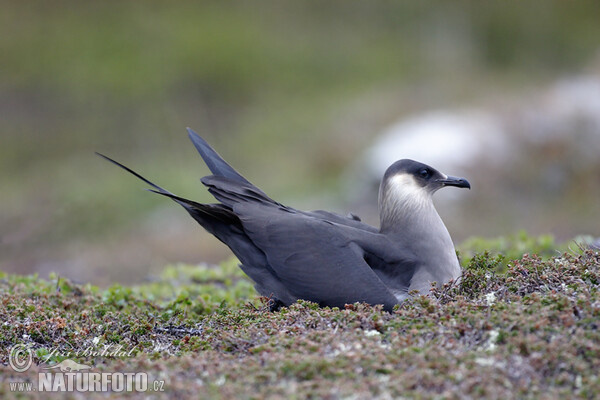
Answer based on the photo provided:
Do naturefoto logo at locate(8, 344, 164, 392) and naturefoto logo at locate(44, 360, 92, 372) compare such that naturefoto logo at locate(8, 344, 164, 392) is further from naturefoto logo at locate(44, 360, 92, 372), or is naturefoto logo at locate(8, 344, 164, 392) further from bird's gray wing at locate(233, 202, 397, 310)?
bird's gray wing at locate(233, 202, 397, 310)

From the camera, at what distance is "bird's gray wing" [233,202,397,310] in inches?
202

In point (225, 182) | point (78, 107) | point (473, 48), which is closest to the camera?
point (225, 182)

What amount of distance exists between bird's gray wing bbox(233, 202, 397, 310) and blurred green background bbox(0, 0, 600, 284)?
5795 mm

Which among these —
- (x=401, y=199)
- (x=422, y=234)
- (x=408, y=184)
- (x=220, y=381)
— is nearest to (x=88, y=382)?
(x=220, y=381)

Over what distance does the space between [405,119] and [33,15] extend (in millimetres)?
15470

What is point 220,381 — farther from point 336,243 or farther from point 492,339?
point 336,243

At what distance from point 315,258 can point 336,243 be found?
21 cm

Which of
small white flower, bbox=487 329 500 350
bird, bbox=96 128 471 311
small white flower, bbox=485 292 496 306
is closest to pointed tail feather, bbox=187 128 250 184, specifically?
bird, bbox=96 128 471 311

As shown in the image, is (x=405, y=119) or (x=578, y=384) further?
(x=405, y=119)

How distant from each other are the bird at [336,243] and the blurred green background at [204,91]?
18.1ft

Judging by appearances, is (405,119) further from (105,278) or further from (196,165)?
(105,278)

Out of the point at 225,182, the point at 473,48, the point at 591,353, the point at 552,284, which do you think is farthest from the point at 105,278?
the point at 473,48

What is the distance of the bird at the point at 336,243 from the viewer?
5.23m

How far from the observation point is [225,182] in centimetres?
588
